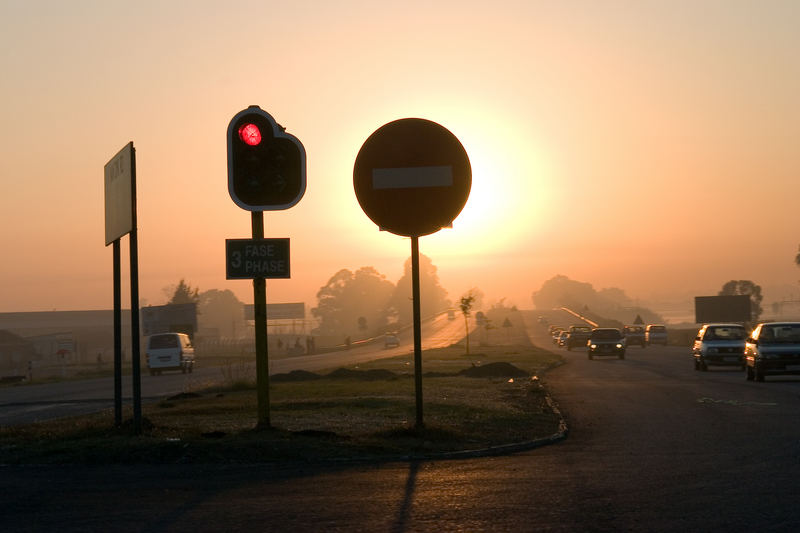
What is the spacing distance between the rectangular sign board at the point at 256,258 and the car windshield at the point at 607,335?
Result: 44981 millimetres

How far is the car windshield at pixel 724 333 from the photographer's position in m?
38.1

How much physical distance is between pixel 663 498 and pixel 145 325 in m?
96.7

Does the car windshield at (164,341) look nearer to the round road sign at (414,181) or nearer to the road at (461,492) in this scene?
the round road sign at (414,181)

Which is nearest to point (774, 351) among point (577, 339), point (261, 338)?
point (261, 338)

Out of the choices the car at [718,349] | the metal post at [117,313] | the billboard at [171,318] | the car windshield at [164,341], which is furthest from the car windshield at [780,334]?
the billboard at [171,318]

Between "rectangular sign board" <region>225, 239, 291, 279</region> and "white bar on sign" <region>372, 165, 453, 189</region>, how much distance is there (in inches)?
56.1

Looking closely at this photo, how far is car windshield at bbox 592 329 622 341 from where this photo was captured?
55.5 meters

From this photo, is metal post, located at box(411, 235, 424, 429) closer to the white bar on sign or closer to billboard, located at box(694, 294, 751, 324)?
the white bar on sign

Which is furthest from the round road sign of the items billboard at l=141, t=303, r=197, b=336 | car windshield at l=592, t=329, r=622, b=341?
billboard at l=141, t=303, r=197, b=336

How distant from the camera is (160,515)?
7469 mm

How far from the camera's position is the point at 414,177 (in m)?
12.2

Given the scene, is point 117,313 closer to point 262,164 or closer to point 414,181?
point 262,164

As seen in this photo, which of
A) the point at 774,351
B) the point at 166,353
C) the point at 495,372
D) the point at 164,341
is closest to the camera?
the point at 774,351

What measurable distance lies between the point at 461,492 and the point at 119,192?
302 inches
